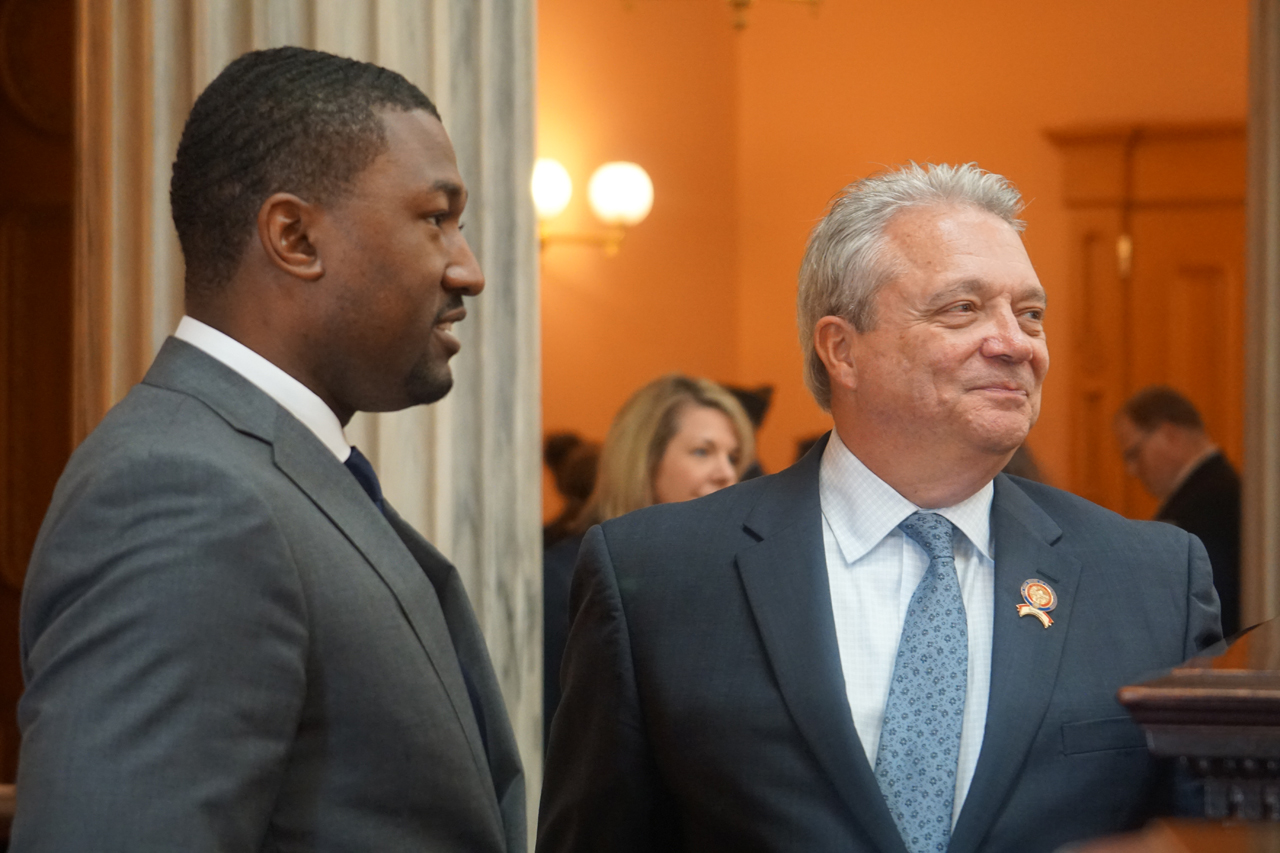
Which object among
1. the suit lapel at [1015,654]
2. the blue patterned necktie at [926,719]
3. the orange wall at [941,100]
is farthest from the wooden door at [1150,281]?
the blue patterned necktie at [926,719]

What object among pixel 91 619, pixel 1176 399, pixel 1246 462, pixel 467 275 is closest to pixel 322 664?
pixel 91 619

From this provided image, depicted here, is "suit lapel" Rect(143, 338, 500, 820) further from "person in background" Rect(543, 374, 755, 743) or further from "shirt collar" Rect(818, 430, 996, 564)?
"person in background" Rect(543, 374, 755, 743)

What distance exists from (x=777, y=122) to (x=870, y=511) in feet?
24.6

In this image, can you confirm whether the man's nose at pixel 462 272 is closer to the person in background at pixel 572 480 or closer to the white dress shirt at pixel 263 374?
the white dress shirt at pixel 263 374

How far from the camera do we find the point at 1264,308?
3328 mm

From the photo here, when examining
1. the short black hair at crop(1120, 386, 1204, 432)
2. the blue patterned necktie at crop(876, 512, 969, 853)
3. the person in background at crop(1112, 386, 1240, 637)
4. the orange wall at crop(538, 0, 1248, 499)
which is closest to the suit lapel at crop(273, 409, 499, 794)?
the blue patterned necktie at crop(876, 512, 969, 853)

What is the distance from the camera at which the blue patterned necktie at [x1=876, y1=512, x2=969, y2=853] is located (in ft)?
5.44

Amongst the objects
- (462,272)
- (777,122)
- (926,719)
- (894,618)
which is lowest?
(926,719)

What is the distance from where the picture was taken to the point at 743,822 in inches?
66.7

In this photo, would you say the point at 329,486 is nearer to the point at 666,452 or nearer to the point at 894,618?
the point at 894,618

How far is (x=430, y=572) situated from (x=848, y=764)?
0.54 meters

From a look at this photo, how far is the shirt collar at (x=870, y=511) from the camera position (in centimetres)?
184

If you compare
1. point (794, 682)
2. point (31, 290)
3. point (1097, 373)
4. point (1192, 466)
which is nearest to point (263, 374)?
point (794, 682)

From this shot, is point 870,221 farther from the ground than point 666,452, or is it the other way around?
point 870,221
